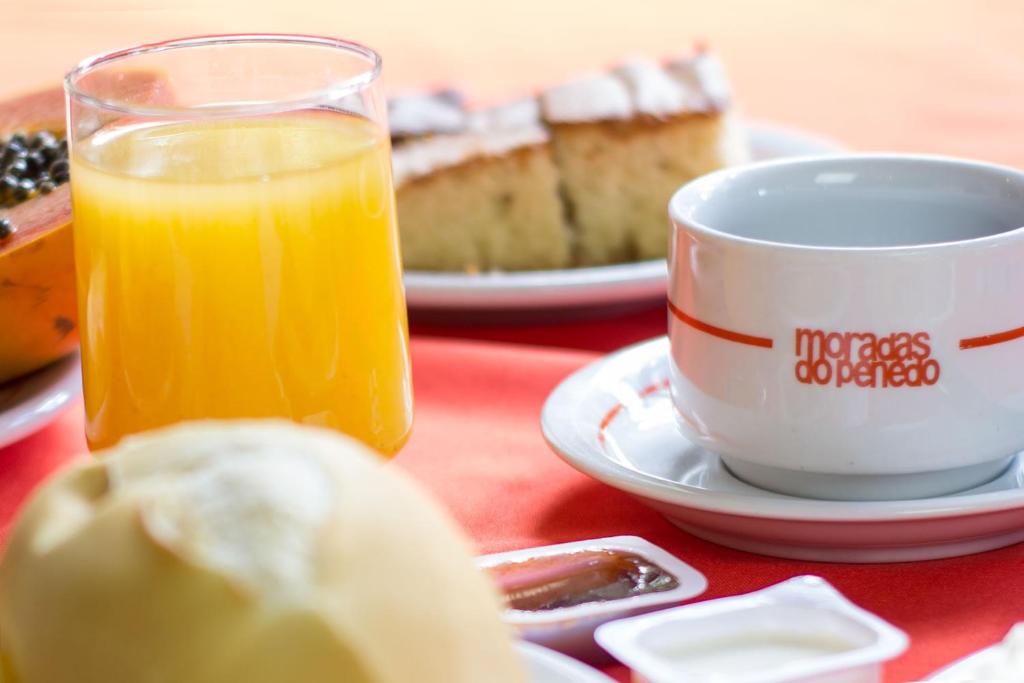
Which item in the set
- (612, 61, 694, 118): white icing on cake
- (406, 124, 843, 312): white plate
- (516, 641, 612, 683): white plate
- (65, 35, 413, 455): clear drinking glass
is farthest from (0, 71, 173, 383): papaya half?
(612, 61, 694, 118): white icing on cake

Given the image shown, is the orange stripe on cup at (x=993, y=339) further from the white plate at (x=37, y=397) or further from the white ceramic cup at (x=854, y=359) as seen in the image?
the white plate at (x=37, y=397)

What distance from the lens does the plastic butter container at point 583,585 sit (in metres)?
0.73

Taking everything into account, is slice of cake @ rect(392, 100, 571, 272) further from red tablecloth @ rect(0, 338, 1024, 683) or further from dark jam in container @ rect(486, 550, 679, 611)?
dark jam in container @ rect(486, 550, 679, 611)

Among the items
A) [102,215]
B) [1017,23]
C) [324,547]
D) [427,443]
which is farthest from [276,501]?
[1017,23]

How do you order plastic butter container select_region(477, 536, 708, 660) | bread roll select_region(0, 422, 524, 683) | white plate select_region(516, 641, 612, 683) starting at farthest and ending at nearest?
plastic butter container select_region(477, 536, 708, 660) → white plate select_region(516, 641, 612, 683) → bread roll select_region(0, 422, 524, 683)

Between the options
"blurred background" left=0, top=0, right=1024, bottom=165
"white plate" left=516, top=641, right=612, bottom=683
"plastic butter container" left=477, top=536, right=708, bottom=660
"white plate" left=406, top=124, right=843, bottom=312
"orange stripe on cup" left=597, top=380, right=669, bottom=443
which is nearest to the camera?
"white plate" left=516, top=641, right=612, bottom=683

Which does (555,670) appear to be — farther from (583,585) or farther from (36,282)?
(36,282)

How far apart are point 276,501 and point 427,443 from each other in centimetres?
59

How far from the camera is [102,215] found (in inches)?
33.3

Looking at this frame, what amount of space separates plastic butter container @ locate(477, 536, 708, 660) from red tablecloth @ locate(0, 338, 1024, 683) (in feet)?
0.12

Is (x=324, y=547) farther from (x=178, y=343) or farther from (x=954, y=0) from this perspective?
(x=954, y=0)

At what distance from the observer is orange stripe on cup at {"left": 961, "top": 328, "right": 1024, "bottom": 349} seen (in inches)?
32.9

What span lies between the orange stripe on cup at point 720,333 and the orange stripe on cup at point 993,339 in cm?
11

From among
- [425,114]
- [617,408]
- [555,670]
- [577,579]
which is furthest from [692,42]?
[555,670]
